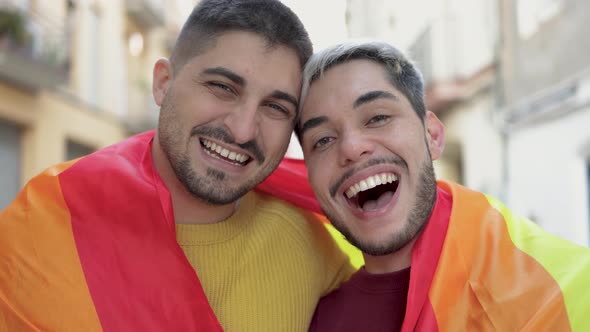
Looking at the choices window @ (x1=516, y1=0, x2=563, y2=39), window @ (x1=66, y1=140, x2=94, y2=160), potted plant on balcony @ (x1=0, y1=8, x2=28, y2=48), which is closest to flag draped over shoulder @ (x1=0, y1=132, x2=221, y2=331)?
window @ (x1=516, y1=0, x2=563, y2=39)

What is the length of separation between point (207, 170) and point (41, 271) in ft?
2.13

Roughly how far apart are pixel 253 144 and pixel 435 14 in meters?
10.5

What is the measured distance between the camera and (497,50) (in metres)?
9.40

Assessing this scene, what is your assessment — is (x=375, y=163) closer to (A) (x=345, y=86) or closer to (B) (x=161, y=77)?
(A) (x=345, y=86)

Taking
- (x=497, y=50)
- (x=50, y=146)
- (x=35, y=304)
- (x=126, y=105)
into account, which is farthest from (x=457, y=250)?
(x=126, y=105)

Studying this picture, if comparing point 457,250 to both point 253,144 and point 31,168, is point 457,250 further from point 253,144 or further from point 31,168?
point 31,168

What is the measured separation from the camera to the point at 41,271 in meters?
1.75

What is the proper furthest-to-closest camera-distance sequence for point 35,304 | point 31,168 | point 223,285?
point 31,168
point 223,285
point 35,304

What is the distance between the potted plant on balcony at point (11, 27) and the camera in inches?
339

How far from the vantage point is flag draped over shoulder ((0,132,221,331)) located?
172cm

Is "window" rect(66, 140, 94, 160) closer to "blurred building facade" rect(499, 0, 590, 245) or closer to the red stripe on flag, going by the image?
"blurred building facade" rect(499, 0, 590, 245)

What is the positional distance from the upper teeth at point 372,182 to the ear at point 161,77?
868mm

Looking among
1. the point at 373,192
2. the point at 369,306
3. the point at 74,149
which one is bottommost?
the point at 74,149

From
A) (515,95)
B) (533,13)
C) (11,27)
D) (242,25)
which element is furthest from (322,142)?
(11,27)
